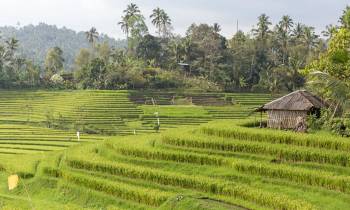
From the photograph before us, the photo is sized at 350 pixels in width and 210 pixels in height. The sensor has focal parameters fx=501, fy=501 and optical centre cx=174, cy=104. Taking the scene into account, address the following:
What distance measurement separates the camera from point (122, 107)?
156 feet

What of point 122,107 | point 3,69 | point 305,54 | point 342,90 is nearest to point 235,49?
point 305,54

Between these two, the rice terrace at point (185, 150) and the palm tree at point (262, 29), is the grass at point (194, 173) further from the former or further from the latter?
the palm tree at point (262, 29)

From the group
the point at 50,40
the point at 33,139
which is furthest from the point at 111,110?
the point at 50,40

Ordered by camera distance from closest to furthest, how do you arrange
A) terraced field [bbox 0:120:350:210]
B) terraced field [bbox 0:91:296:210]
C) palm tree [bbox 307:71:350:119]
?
1. terraced field [bbox 0:120:350:210]
2. terraced field [bbox 0:91:296:210]
3. palm tree [bbox 307:71:350:119]

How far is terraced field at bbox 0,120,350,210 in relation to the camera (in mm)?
15273

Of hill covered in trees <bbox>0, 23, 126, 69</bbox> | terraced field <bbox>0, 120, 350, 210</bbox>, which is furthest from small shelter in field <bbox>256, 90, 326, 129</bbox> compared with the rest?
hill covered in trees <bbox>0, 23, 126, 69</bbox>

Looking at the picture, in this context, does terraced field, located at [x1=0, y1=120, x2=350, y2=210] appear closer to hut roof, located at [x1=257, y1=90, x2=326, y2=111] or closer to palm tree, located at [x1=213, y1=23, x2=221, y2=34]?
hut roof, located at [x1=257, y1=90, x2=326, y2=111]

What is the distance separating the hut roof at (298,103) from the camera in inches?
817

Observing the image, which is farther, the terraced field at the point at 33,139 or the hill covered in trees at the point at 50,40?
the hill covered in trees at the point at 50,40

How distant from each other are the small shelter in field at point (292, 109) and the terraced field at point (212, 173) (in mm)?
2063

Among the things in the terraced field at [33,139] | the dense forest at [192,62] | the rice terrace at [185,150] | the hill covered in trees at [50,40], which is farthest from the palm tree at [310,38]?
the hill covered in trees at [50,40]

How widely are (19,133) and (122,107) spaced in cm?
1239

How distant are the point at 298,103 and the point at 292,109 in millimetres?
377

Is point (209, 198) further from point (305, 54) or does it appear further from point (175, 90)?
point (305, 54)
